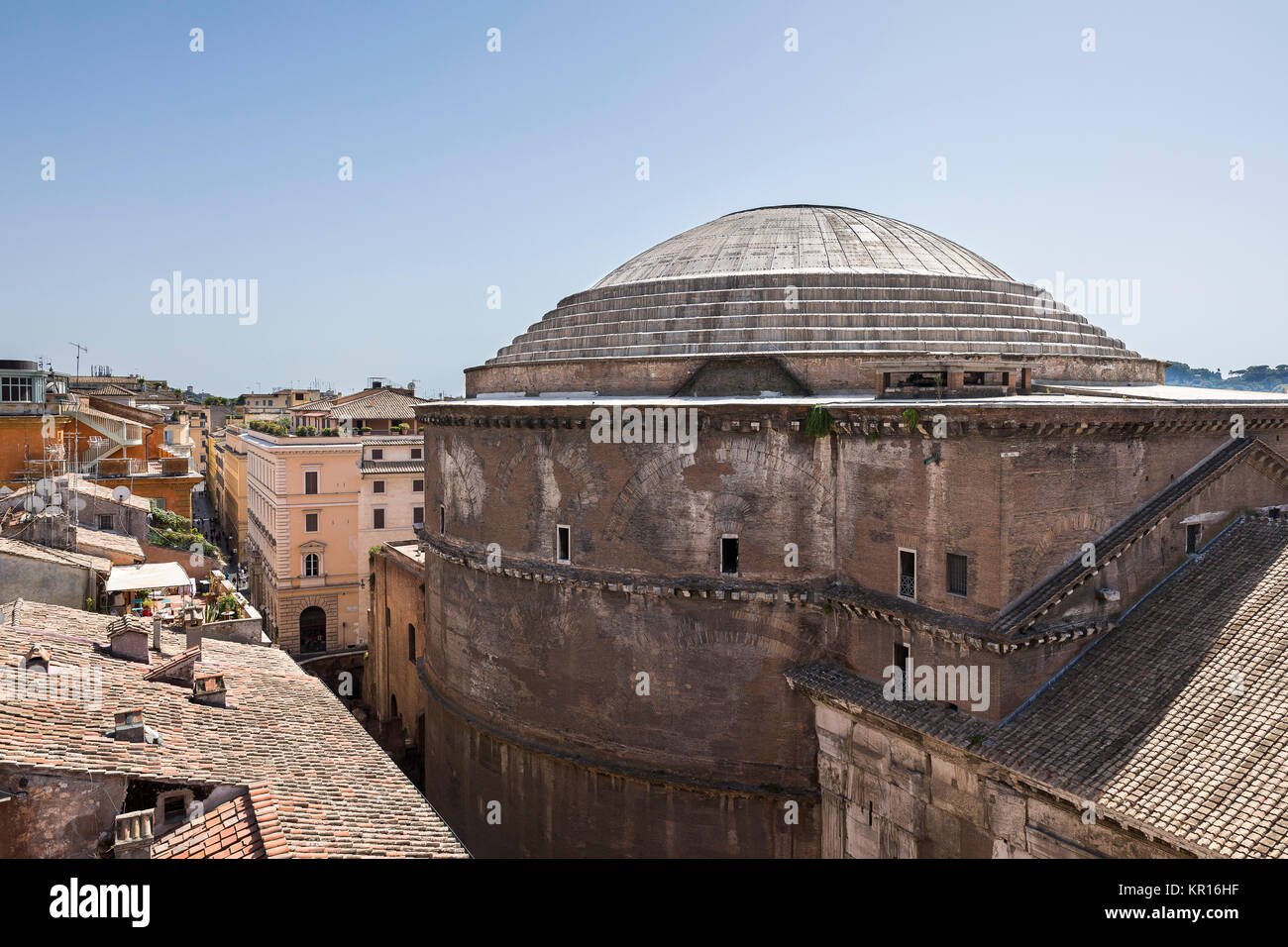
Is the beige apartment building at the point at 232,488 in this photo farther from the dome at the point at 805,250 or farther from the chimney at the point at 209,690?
the chimney at the point at 209,690

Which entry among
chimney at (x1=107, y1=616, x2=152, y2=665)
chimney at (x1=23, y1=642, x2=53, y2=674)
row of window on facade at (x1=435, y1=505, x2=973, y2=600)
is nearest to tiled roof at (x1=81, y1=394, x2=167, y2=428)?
chimney at (x1=107, y1=616, x2=152, y2=665)

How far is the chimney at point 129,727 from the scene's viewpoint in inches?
390

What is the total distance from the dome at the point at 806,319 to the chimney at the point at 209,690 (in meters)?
8.40

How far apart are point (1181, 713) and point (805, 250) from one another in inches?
455

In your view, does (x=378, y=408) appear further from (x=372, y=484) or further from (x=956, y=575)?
(x=956, y=575)

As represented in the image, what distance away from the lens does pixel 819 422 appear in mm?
13828

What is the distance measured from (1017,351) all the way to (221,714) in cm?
1413

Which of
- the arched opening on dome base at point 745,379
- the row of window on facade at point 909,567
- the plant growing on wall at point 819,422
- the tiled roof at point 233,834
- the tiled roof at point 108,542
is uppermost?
the arched opening on dome base at point 745,379

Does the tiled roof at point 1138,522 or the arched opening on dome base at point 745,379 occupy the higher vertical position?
the arched opening on dome base at point 745,379

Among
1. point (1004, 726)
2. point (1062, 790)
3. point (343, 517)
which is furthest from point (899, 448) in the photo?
point (343, 517)

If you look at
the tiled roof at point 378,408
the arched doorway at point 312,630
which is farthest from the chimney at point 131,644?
the tiled roof at point 378,408

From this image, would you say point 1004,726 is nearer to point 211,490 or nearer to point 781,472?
point 781,472

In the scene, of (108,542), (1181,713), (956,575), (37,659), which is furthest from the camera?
(108,542)

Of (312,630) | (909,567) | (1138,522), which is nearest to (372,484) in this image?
(312,630)
